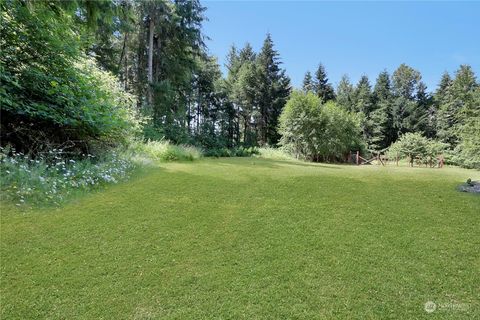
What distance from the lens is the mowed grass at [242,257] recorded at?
1911 mm

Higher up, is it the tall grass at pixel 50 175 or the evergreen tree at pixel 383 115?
the evergreen tree at pixel 383 115

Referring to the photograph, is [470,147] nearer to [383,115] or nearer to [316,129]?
[316,129]

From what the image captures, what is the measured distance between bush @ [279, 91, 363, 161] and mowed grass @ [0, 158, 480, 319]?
12.3 metres

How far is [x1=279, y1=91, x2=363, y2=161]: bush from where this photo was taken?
16.1 meters

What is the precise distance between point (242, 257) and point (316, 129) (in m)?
14.7

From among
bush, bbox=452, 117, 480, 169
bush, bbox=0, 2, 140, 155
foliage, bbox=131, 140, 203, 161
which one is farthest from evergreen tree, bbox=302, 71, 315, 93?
bush, bbox=0, 2, 140, 155

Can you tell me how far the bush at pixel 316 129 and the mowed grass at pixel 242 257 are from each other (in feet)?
40.3

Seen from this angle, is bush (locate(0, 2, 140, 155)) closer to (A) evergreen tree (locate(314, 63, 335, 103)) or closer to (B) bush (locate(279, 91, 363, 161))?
(B) bush (locate(279, 91, 363, 161))

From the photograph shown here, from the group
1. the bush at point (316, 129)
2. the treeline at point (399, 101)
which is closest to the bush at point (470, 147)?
the bush at point (316, 129)

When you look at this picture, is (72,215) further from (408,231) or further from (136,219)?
(408,231)

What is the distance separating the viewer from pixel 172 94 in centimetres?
1555

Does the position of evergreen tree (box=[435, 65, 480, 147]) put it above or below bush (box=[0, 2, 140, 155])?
A: above

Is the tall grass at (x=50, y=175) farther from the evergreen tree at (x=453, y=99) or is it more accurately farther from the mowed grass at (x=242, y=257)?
the evergreen tree at (x=453, y=99)

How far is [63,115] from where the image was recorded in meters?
4.63
